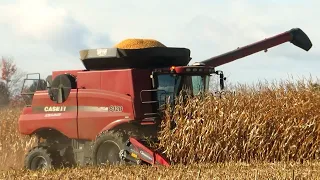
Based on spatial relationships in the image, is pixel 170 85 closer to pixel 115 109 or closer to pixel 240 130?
pixel 115 109

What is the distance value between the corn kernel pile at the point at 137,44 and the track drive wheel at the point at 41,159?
266 cm

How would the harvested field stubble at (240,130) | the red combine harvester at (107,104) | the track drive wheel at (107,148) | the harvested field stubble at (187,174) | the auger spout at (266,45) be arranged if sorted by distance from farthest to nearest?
1. the auger spout at (266,45)
2. the red combine harvester at (107,104)
3. the track drive wheel at (107,148)
4. the harvested field stubble at (240,130)
5. the harvested field stubble at (187,174)

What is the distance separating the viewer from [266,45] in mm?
15500

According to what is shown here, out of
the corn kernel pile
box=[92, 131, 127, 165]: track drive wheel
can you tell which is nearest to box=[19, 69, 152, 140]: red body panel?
box=[92, 131, 127, 165]: track drive wheel

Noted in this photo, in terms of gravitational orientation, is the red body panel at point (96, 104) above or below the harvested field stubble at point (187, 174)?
above

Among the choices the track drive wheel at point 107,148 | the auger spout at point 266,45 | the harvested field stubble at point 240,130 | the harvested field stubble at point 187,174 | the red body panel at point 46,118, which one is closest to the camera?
the harvested field stubble at point 187,174

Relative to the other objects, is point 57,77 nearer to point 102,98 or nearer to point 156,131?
point 102,98

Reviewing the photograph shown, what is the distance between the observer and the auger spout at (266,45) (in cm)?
1490

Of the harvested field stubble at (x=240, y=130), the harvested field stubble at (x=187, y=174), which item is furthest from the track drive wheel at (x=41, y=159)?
the harvested field stubble at (x=187, y=174)

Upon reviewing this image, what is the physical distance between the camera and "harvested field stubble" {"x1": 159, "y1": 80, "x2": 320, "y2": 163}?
1075 centimetres

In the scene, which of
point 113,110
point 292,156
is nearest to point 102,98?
point 113,110

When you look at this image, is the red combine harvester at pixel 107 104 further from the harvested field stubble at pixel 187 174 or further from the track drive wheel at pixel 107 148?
the harvested field stubble at pixel 187 174

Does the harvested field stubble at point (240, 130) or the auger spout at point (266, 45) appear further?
the auger spout at point (266, 45)

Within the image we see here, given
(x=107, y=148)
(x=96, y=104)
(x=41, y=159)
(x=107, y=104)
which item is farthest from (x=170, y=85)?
(x=41, y=159)
